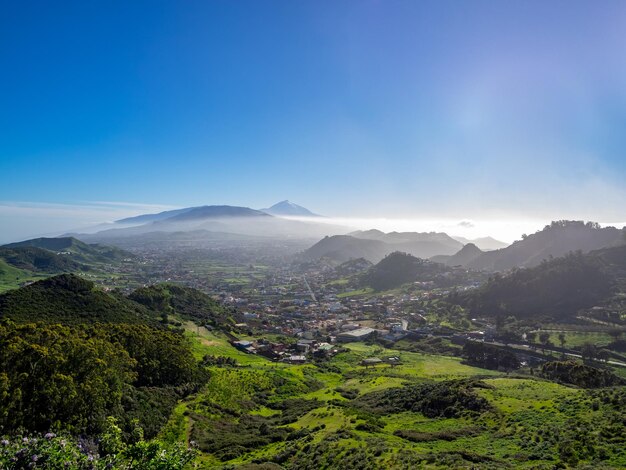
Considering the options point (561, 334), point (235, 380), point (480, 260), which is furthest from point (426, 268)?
point (235, 380)

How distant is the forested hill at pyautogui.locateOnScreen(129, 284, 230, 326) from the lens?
2849 inches

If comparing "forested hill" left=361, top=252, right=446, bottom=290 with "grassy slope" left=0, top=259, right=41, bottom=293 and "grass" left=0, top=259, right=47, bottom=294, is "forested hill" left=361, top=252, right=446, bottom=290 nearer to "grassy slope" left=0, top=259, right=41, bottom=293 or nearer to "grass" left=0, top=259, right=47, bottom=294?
"grass" left=0, top=259, right=47, bottom=294

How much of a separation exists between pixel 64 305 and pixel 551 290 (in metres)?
110

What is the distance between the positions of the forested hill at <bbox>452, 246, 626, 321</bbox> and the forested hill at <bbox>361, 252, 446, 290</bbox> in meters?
42.5

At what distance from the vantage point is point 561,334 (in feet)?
236

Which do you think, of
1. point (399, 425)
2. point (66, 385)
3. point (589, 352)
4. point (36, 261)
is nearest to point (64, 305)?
point (66, 385)

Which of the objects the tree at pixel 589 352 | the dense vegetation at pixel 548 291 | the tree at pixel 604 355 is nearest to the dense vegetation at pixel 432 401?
the tree at pixel 589 352

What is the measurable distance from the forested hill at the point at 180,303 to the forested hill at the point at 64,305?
14800mm

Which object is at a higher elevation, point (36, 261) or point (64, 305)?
point (64, 305)

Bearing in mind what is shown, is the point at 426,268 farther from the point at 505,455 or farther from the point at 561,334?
the point at 505,455

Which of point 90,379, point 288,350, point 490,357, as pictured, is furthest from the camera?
point 288,350

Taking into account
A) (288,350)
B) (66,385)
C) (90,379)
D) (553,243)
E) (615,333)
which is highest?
(553,243)

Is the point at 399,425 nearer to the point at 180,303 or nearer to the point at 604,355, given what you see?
the point at 604,355

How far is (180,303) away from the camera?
79.8 metres
